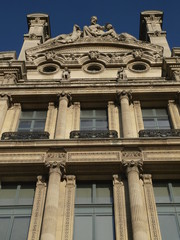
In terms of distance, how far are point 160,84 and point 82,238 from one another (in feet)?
29.5

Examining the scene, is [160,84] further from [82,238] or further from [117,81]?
[82,238]

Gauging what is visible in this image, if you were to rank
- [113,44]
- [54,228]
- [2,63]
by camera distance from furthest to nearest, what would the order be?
[113,44], [2,63], [54,228]

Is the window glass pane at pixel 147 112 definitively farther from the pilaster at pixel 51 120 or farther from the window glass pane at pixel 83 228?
the window glass pane at pixel 83 228

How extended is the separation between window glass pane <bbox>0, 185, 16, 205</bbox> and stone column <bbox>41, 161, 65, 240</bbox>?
1530mm

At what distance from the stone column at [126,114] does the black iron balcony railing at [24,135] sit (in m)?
3.18

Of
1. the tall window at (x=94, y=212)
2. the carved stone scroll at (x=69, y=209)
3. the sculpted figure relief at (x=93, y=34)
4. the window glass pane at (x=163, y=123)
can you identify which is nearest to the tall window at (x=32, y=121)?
the carved stone scroll at (x=69, y=209)

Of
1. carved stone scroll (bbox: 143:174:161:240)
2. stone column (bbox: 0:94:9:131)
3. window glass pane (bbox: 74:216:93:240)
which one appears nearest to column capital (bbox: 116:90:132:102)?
carved stone scroll (bbox: 143:174:161:240)

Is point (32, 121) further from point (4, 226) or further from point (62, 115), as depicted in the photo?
point (4, 226)

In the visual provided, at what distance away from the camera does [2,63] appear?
66.1 ft

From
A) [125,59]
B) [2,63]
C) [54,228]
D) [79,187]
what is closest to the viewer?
[54,228]

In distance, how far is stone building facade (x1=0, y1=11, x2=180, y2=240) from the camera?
12.1 metres

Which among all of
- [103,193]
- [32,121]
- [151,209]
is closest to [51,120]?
[32,121]

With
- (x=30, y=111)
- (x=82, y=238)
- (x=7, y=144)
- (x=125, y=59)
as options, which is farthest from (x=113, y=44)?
(x=82, y=238)

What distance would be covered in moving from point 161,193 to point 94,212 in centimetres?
247
